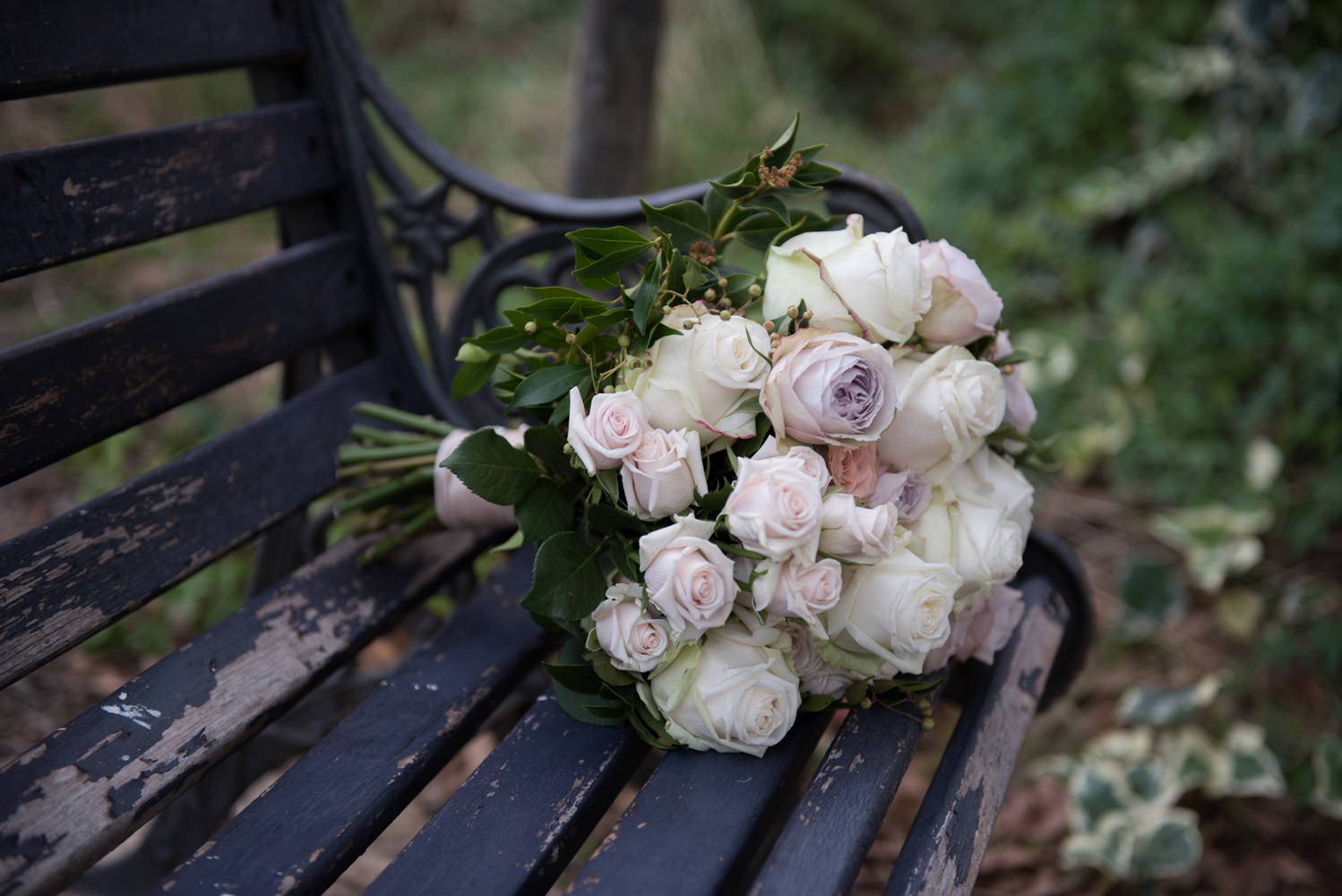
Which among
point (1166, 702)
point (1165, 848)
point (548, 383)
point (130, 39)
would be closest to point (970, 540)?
point (548, 383)

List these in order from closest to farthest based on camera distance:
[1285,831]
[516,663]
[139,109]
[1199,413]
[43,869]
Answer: [43,869] < [516,663] < [1285,831] < [1199,413] < [139,109]

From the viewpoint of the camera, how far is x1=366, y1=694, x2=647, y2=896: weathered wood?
3.00 ft

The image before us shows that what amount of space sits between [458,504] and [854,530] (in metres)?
0.59

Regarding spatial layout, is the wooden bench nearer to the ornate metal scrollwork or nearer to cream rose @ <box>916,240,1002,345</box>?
the ornate metal scrollwork

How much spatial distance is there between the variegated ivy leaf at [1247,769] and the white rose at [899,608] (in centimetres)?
115

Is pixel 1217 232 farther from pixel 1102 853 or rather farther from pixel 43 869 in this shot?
pixel 43 869

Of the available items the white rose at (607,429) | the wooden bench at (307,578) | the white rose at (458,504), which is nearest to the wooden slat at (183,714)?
the wooden bench at (307,578)

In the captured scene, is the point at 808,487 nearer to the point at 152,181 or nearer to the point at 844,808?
the point at 844,808

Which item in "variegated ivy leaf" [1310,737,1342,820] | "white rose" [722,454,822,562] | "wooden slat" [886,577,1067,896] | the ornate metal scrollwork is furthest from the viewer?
"variegated ivy leaf" [1310,737,1342,820]

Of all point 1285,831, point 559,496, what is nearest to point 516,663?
point 559,496

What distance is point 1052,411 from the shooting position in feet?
8.92

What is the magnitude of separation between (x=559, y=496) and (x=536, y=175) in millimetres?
3248

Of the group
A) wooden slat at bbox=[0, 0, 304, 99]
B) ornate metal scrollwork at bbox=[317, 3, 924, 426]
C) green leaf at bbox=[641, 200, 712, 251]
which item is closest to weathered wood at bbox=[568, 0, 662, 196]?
ornate metal scrollwork at bbox=[317, 3, 924, 426]

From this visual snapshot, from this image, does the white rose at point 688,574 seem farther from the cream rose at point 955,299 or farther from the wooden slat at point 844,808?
the cream rose at point 955,299
